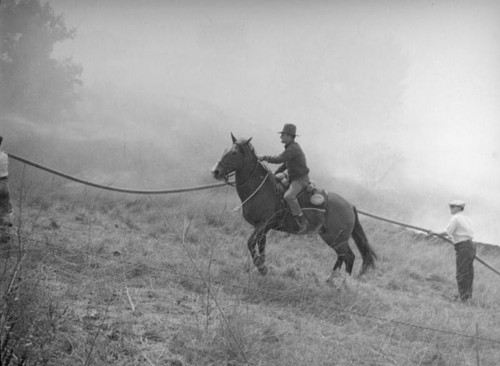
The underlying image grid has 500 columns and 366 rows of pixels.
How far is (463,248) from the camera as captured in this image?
8703mm

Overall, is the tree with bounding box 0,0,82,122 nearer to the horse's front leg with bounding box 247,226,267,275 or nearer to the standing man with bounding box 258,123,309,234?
the standing man with bounding box 258,123,309,234

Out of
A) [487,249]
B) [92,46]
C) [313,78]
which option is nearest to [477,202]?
[487,249]

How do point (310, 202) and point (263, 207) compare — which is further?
point (310, 202)

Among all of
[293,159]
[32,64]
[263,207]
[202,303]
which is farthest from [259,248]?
[32,64]

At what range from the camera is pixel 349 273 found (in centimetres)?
759

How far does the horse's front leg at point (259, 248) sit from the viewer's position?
6332 mm

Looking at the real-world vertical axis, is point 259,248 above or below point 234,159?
below

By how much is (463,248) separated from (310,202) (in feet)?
13.4

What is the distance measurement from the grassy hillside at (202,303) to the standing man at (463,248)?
0.35 metres

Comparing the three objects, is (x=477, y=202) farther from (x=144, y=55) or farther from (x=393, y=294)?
(x=144, y=55)

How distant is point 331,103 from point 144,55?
26.8m

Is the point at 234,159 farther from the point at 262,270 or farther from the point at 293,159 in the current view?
the point at 262,270

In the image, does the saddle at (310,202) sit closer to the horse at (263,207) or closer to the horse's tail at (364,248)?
the horse at (263,207)

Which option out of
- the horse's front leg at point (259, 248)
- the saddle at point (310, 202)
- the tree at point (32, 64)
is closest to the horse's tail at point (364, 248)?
the saddle at point (310, 202)
